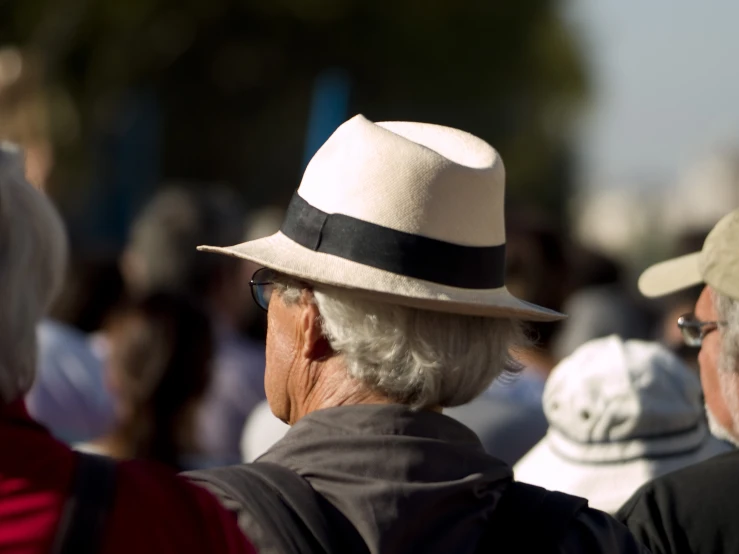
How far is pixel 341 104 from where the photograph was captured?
1101 cm

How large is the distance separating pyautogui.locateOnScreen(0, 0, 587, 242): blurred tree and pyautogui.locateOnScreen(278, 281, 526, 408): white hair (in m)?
16.7

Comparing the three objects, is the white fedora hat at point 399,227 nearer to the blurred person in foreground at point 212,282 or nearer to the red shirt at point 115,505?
the red shirt at point 115,505

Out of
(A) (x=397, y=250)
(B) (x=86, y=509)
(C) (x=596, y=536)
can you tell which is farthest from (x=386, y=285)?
(B) (x=86, y=509)

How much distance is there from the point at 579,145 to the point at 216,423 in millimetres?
39319

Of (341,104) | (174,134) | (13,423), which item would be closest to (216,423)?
(13,423)

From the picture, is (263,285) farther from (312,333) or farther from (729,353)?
(729,353)

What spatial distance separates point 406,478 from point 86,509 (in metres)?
0.57

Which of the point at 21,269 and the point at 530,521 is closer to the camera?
the point at 21,269

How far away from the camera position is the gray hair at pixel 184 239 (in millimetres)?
5246

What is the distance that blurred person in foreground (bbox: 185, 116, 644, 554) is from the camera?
6.77 feet

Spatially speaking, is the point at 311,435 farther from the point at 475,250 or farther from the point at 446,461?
the point at 475,250

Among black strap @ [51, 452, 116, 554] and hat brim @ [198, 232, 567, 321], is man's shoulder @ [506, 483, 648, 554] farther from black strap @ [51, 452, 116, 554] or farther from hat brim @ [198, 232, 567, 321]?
black strap @ [51, 452, 116, 554]

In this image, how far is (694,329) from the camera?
279 centimetres

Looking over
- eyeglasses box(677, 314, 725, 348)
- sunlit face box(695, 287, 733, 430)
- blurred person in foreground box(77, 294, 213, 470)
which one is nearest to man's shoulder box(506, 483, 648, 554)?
sunlit face box(695, 287, 733, 430)
